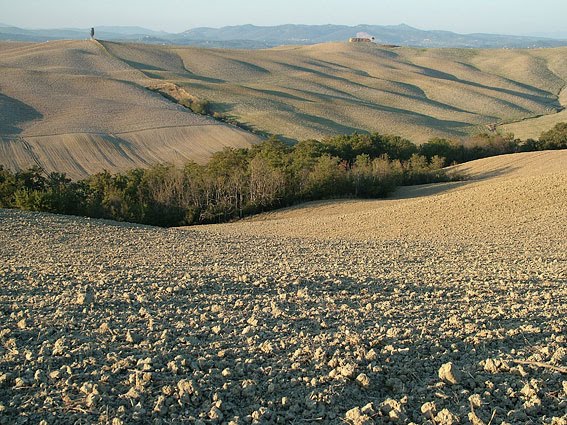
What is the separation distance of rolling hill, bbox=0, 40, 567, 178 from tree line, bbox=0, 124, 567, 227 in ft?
55.3

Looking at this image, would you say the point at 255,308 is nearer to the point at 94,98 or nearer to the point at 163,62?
the point at 94,98

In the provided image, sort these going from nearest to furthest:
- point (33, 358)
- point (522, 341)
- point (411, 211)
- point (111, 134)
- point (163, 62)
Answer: point (33, 358)
point (522, 341)
point (411, 211)
point (111, 134)
point (163, 62)

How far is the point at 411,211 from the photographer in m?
24.6

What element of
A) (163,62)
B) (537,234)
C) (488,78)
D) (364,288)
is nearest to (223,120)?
(163,62)

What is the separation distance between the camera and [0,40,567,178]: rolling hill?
59.8 metres

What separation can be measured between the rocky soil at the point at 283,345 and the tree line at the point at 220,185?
801 inches

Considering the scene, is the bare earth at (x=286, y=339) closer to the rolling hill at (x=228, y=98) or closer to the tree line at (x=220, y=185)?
the tree line at (x=220, y=185)

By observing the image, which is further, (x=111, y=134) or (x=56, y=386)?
(x=111, y=134)

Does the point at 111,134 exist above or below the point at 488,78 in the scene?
below

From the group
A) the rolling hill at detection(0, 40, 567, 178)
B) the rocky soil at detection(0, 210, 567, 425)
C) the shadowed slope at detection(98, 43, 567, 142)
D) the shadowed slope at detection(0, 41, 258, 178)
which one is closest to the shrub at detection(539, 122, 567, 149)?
the shadowed slope at detection(98, 43, 567, 142)

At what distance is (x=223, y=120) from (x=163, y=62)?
173 feet

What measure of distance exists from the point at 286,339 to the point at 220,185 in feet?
95.6

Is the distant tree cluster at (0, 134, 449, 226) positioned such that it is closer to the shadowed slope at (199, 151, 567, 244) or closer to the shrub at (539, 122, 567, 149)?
the shadowed slope at (199, 151, 567, 244)

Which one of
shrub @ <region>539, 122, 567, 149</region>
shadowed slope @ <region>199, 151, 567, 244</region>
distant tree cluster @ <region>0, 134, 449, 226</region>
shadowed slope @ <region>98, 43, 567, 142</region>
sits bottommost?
distant tree cluster @ <region>0, 134, 449, 226</region>
